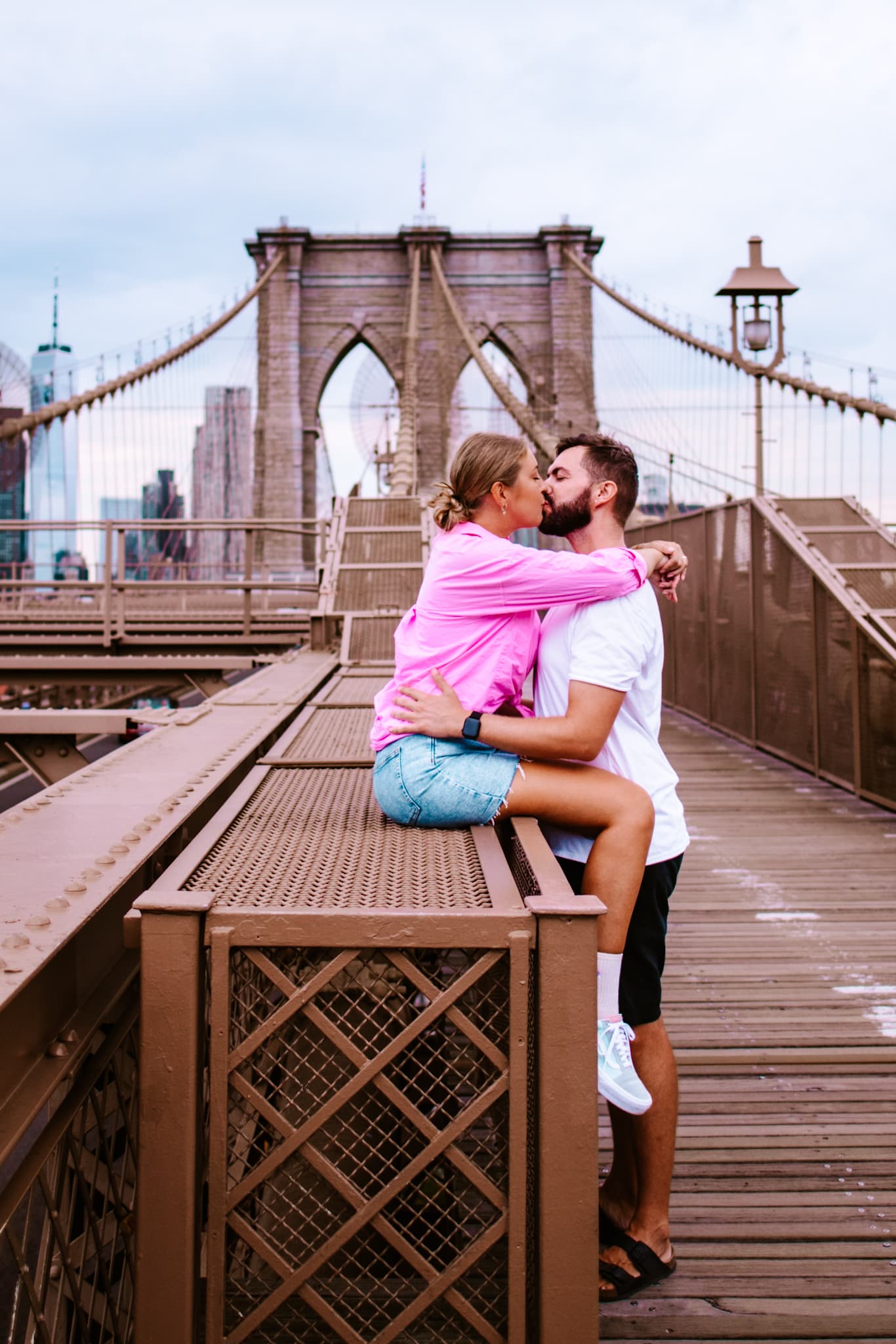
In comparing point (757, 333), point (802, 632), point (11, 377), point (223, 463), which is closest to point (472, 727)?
point (802, 632)

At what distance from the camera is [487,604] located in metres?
2.06

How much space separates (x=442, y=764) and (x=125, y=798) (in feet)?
2.67

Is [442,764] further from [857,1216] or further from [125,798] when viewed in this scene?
[857,1216]

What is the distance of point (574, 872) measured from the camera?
6.81 feet

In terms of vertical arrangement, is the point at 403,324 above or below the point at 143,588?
above

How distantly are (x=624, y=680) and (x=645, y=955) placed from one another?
1.70 ft

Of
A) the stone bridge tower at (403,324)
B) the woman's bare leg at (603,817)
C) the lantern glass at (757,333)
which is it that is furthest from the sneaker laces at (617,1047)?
the stone bridge tower at (403,324)

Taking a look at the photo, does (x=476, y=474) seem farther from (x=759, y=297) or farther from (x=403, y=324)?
(x=403, y=324)

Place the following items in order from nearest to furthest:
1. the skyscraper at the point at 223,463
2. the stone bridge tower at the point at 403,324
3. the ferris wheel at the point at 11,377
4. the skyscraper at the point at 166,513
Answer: the ferris wheel at the point at 11,377
the skyscraper at the point at 166,513
the skyscraper at the point at 223,463
the stone bridge tower at the point at 403,324

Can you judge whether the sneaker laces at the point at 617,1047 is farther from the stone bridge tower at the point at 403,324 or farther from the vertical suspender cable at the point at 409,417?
the stone bridge tower at the point at 403,324

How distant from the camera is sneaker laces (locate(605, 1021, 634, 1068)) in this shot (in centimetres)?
177

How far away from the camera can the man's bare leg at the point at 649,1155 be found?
1981 millimetres

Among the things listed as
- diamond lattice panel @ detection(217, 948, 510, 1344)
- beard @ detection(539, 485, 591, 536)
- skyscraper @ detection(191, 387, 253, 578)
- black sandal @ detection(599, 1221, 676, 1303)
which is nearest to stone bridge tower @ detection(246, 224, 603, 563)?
skyscraper @ detection(191, 387, 253, 578)

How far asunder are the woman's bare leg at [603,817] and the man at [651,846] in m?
0.10
